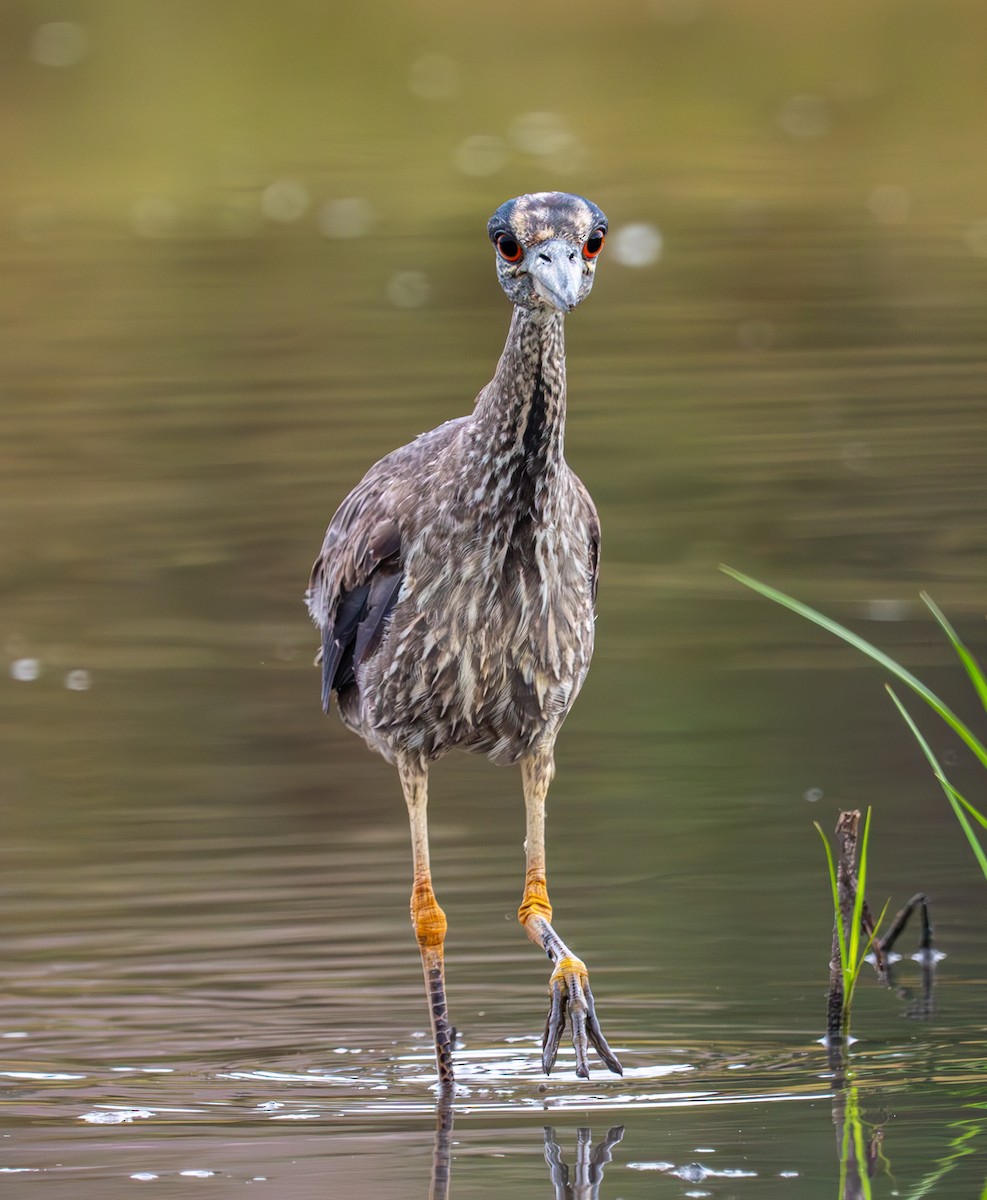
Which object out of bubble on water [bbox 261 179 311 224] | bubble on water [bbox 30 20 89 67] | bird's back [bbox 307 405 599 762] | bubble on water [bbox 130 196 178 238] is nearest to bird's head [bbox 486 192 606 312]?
bird's back [bbox 307 405 599 762]

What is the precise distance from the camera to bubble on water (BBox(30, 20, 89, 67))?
90.1ft

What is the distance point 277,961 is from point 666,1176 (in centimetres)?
217

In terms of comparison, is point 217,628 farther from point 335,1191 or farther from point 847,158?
point 847,158

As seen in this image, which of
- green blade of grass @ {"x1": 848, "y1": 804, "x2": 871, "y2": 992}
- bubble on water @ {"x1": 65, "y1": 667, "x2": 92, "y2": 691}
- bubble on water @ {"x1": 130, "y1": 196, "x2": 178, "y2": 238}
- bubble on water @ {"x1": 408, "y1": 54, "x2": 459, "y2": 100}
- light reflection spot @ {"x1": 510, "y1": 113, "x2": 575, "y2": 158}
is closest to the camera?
green blade of grass @ {"x1": 848, "y1": 804, "x2": 871, "y2": 992}

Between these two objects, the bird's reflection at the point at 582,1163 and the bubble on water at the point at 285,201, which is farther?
the bubble on water at the point at 285,201

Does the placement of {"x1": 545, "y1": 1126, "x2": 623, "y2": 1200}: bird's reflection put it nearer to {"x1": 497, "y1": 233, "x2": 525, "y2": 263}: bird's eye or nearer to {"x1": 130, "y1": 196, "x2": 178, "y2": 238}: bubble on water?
{"x1": 497, "y1": 233, "x2": 525, "y2": 263}: bird's eye

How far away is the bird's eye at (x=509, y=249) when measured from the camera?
614cm

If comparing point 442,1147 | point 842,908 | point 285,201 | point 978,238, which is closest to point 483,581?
point 842,908

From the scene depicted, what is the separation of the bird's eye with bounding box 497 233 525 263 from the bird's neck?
0.16 m

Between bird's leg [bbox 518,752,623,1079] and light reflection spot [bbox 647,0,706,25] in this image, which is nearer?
bird's leg [bbox 518,752,623,1079]

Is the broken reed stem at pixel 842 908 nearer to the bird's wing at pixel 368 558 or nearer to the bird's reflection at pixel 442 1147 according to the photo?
the bird's reflection at pixel 442 1147

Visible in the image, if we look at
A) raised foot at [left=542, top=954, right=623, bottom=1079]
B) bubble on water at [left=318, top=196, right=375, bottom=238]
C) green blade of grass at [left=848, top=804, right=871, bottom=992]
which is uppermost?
bubble on water at [left=318, top=196, right=375, bottom=238]

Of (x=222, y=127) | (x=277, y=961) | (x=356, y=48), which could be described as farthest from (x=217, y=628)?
(x=356, y=48)

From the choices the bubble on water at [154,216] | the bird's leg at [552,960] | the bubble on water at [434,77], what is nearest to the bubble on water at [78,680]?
the bird's leg at [552,960]
